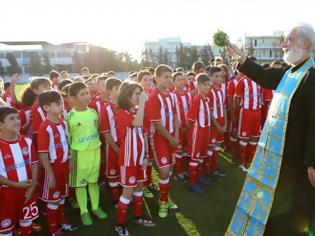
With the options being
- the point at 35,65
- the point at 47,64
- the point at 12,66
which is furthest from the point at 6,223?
the point at 35,65

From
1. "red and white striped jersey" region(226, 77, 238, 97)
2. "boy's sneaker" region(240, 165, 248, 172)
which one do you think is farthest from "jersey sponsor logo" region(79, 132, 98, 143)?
"red and white striped jersey" region(226, 77, 238, 97)

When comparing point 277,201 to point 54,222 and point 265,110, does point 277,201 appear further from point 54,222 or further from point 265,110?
point 265,110

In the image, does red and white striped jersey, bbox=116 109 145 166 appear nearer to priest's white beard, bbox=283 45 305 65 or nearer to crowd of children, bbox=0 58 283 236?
crowd of children, bbox=0 58 283 236

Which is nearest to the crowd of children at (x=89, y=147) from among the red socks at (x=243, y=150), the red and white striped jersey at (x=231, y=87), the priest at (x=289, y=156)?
the red socks at (x=243, y=150)

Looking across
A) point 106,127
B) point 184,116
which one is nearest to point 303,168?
point 106,127

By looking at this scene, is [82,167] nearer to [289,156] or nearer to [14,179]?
[14,179]

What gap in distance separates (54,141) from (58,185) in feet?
1.84

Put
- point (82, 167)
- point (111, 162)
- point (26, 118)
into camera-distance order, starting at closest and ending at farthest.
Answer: point (82, 167) < point (111, 162) < point (26, 118)

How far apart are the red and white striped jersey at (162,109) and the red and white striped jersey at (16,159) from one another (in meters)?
1.79

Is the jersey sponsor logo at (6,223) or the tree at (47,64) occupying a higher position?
the tree at (47,64)

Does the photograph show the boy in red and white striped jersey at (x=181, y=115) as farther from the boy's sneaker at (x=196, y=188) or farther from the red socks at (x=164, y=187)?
the red socks at (x=164, y=187)

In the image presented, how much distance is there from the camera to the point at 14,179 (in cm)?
357

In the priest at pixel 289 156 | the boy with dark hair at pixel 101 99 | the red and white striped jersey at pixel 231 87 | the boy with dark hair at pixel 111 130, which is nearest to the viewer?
the priest at pixel 289 156

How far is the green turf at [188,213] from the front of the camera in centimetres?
441
